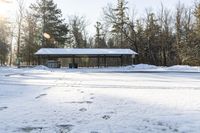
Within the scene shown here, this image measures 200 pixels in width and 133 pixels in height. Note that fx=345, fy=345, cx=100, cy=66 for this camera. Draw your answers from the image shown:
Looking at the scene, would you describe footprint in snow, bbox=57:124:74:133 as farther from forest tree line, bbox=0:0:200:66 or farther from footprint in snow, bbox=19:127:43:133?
forest tree line, bbox=0:0:200:66

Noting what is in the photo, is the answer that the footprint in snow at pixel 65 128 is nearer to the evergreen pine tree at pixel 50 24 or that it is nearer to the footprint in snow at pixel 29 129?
the footprint in snow at pixel 29 129

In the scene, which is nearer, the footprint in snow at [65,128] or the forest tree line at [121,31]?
the footprint in snow at [65,128]

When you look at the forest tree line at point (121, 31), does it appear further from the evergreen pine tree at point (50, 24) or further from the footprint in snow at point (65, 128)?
the footprint in snow at point (65, 128)

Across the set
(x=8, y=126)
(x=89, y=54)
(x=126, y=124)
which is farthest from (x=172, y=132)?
(x=89, y=54)

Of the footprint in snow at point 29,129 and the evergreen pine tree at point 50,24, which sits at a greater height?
the evergreen pine tree at point 50,24

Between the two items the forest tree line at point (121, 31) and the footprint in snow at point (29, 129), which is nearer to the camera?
the footprint in snow at point (29, 129)

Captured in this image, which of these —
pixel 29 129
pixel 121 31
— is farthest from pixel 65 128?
pixel 121 31

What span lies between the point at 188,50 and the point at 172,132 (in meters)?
44.3

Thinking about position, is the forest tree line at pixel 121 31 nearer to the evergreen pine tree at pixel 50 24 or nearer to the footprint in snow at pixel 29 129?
the evergreen pine tree at pixel 50 24

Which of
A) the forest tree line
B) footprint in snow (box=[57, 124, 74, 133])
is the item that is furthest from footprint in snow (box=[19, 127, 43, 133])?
the forest tree line

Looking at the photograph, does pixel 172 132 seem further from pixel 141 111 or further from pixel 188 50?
pixel 188 50

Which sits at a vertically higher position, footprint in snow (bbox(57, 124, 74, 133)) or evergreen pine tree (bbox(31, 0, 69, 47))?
evergreen pine tree (bbox(31, 0, 69, 47))

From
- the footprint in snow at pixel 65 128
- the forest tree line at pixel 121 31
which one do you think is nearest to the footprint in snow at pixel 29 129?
the footprint in snow at pixel 65 128

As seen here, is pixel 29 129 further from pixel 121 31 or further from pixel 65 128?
pixel 121 31
